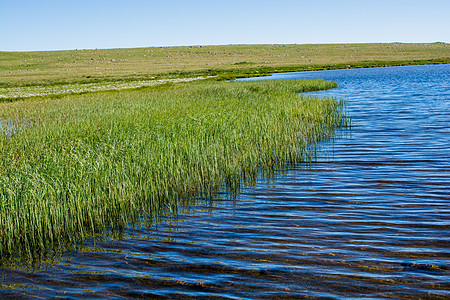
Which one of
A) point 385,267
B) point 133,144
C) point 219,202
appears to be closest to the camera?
point 385,267

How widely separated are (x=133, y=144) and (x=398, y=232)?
6.51 meters

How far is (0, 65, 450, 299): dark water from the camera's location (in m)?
6.07

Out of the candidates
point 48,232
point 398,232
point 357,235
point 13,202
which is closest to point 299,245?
point 357,235

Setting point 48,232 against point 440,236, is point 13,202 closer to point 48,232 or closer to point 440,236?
point 48,232

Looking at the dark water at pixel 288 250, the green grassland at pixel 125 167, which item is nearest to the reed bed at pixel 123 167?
the green grassland at pixel 125 167

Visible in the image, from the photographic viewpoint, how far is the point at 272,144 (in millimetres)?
13625

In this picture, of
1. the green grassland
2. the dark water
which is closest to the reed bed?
the green grassland

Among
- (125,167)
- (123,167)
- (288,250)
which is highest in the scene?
(123,167)

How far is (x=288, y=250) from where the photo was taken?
7.11 metres

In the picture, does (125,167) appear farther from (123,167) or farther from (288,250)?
(288,250)

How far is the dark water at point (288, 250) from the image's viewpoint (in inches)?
239

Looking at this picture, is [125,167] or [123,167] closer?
[123,167]

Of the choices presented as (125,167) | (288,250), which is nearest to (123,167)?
(125,167)

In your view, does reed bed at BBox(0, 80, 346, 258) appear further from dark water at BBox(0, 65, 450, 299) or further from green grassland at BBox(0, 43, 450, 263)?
dark water at BBox(0, 65, 450, 299)
